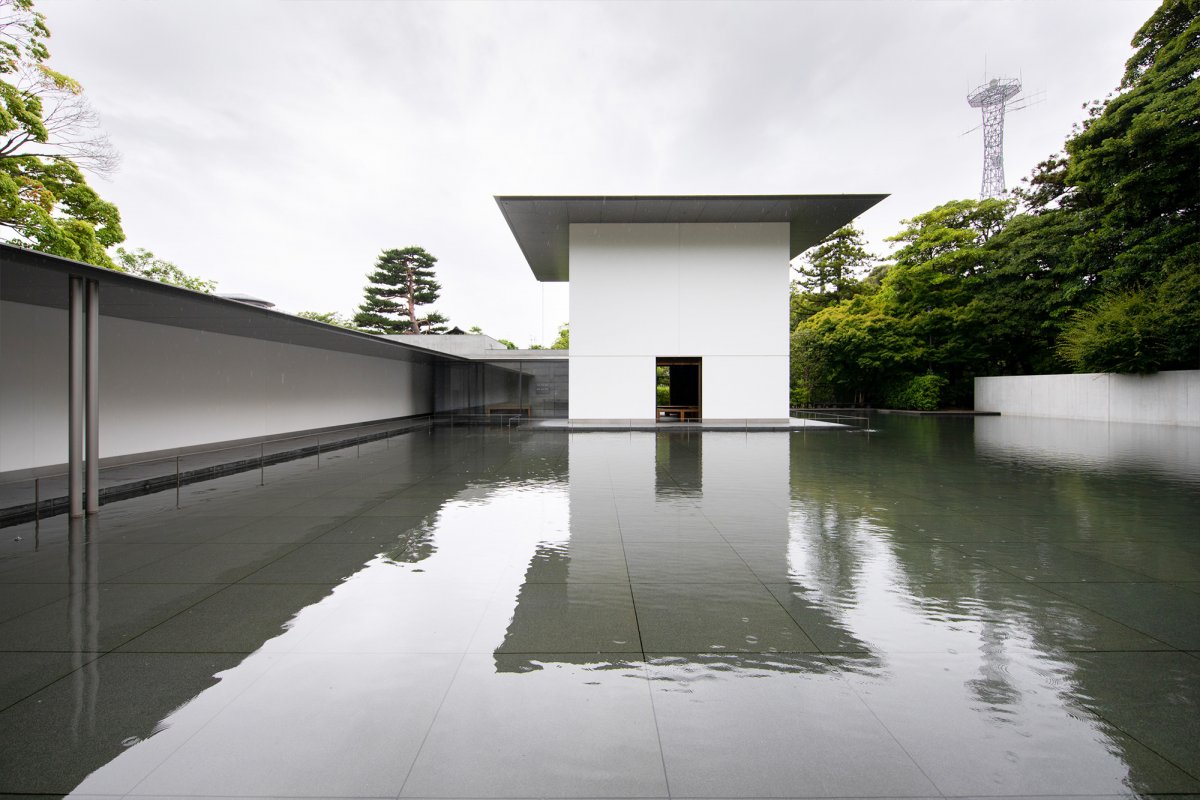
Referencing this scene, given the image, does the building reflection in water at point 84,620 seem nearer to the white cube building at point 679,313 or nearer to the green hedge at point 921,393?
the white cube building at point 679,313

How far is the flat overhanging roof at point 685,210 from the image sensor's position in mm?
18547

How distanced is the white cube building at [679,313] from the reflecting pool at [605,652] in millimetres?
13877

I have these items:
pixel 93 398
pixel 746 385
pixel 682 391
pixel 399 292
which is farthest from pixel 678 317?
pixel 399 292

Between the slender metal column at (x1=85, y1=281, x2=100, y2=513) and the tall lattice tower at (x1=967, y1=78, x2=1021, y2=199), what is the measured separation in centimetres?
6954

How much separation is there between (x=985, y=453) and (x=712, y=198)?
426 inches

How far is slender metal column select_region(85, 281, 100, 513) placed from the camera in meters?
7.00

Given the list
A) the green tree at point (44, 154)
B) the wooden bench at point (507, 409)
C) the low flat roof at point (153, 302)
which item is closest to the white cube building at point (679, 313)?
the wooden bench at point (507, 409)

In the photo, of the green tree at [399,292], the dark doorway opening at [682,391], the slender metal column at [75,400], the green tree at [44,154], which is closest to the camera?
the slender metal column at [75,400]

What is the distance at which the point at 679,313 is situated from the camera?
21203mm

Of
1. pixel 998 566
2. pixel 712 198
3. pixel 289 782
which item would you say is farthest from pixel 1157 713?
pixel 712 198

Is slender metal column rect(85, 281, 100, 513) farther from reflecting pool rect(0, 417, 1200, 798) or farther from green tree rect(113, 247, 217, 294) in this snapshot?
green tree rect(113, 247, 217, 294)

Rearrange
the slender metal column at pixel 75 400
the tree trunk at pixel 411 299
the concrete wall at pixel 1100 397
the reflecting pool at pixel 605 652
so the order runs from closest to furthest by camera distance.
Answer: the reflecting pool at pixel 605 652 < the slender metal column at pixel 75 400 < the concrete wall at pixel 1100 397 < the tree trunk at pixel 411 299

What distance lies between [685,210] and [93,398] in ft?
55.4

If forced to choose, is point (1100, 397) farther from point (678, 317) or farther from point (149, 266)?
point (149, 266)
